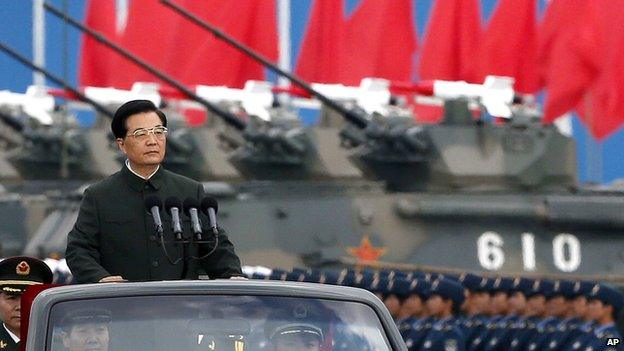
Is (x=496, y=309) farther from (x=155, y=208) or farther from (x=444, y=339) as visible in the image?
(x=155, y=208)

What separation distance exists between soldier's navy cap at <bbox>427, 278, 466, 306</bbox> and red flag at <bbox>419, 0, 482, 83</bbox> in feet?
37.3

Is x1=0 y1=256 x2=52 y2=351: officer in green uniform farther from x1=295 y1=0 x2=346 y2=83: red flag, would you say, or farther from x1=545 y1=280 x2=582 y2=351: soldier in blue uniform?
x1=295 y1=0 x2=346 y2=83: red flag

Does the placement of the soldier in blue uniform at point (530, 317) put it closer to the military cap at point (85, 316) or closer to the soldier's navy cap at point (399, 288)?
the soldier's navy cap at point (399, 288)

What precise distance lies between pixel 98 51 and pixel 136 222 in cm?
2627

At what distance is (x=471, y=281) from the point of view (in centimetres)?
1859

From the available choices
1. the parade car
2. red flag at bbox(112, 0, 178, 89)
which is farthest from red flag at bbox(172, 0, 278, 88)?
the parade car

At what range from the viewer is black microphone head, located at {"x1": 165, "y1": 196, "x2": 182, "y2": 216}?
761cm

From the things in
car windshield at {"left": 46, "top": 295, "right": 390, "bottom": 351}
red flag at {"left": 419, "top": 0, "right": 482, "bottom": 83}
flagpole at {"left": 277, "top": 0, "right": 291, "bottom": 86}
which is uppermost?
flagpole at {"left": 277, "top": 0, "right": 291, "bottom": 86}

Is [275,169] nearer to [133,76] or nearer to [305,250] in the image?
[305,250]

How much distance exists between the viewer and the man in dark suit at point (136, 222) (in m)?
7.77

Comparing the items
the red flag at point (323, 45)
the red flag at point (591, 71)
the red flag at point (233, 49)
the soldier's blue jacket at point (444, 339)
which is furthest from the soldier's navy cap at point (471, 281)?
the red flag at point (233, 49)

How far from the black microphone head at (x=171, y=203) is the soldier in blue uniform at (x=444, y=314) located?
359 inches

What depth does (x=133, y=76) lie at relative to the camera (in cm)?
3356

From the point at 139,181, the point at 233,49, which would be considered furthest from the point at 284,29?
the point at 139,181
